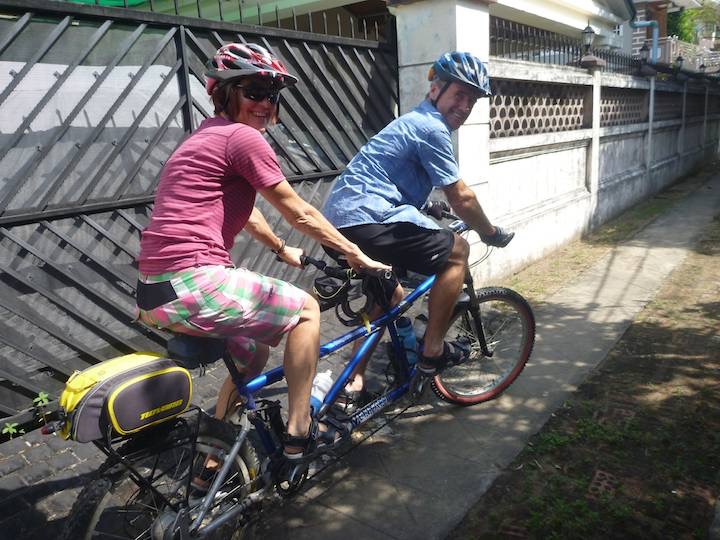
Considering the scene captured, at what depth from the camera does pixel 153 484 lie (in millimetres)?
2338

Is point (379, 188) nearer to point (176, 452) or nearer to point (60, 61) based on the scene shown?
point (176, 452)

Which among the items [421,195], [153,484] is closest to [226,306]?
[153,484]

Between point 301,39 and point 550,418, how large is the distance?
12.7 ft

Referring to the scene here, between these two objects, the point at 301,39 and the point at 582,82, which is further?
the point at 582,82

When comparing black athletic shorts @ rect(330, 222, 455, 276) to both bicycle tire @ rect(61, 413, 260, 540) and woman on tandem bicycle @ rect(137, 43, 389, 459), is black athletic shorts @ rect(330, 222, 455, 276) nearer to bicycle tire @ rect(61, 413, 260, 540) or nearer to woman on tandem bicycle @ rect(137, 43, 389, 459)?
woman on tandem bicycle @ rect(137, 43, 389, 459)

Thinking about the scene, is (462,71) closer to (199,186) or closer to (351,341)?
(351,341)

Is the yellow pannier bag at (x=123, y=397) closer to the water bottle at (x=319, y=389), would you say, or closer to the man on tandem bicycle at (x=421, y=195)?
the water bottle at (x=319, y=389)

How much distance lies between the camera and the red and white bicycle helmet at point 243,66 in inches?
97.1

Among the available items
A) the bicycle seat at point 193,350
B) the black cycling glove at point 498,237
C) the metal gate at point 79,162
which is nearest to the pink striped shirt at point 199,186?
the bicycle seat at point 193,350

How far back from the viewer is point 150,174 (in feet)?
14.7

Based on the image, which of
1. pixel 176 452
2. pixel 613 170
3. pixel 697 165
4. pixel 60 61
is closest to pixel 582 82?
pixel 613 170

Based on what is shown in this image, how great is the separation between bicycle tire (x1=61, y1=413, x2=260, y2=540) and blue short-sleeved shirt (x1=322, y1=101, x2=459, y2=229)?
1423 mm

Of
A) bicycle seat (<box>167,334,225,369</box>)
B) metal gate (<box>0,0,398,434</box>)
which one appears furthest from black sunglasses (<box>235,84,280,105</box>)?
metal gate (<box>0,0,398,434</box>)

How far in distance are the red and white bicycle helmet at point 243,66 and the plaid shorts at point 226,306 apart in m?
0.81
